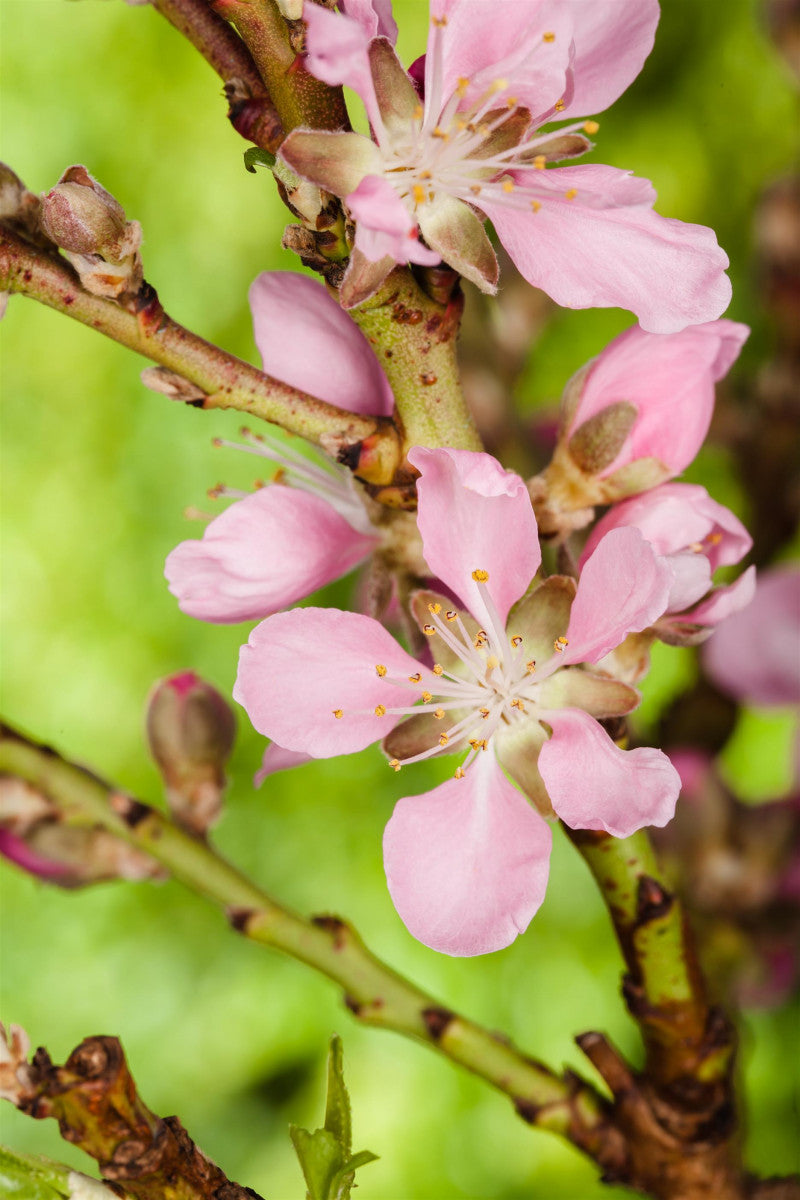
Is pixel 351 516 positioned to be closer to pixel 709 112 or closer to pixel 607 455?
pixel 607 455

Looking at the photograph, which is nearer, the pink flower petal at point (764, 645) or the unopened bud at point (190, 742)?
the unopened bud at point (190, 742)

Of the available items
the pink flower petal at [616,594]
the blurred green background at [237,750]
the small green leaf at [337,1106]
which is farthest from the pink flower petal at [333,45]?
the blurred green background at [237,750]

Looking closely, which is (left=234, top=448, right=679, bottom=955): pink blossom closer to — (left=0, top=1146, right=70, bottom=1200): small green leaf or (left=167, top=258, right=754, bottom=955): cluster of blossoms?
(left=167, top=258, right=754, bottom=955): cluster of blossoms

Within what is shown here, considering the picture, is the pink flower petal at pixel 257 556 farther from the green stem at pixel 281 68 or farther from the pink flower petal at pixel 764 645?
the pink flower petal at pixel 764 645

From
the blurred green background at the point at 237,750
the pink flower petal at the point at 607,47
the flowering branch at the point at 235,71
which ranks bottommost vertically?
the blurred green background at the point at 237,750

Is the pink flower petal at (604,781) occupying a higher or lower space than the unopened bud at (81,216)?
lower

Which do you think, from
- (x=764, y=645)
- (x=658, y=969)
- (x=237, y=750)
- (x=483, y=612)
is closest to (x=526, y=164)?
(x=483, y=612)

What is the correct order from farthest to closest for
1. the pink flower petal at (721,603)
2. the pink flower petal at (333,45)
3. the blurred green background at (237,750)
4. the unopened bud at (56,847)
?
1. the blurred green background at (237,750)
2. the unopened bud at (56,847)
3. the pink flower petal at (721,603)
4. the pink flower petal at (333,45)
